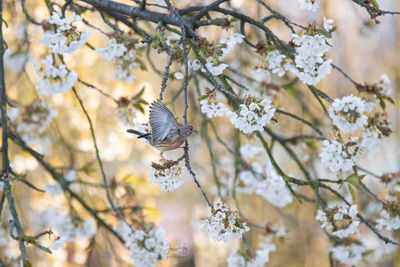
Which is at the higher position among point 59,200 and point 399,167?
point 399,167

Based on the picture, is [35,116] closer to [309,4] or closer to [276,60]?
[276,60]

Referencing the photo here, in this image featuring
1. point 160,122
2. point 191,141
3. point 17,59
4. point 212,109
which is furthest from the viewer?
point 191,141

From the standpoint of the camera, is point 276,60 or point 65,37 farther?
A: point 276,60

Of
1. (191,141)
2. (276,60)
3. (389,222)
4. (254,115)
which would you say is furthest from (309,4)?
(191,141)

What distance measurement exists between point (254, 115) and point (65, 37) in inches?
29.9

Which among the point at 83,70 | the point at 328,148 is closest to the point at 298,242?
the point at 83,70

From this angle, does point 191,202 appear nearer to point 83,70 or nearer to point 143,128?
point 83,70

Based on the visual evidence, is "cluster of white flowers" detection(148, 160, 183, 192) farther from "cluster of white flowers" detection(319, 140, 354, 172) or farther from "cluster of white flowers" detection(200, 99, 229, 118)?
"cluster of white flowers" detection(319, 140, 354, 172)

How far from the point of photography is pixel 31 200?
3844 millimetres

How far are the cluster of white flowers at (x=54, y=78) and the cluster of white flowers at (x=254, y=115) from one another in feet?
2.74

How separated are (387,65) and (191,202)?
2.81 meters

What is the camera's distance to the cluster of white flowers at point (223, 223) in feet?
4.15

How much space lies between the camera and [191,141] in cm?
349

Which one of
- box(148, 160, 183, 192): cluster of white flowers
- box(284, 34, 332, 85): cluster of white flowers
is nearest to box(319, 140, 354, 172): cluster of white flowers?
box(284, 34, 332, 85): cluster of white flowers
